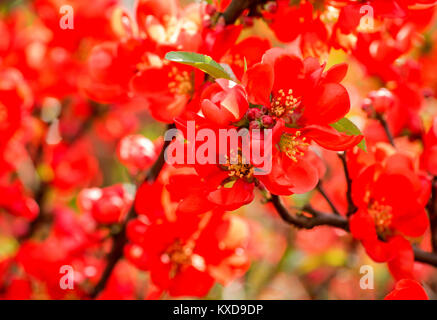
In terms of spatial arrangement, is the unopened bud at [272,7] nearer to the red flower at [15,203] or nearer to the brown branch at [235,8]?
the brown branch at [235,8]

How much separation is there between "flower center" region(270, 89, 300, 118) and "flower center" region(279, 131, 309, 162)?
0.11 ft

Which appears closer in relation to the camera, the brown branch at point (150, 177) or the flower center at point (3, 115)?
the brown branch at point (150, 177)

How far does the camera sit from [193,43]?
2.64 ft

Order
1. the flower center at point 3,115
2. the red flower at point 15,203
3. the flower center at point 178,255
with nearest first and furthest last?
the flower center at point 178,255, the flower center at point 3,115, the red flower at point 15,203

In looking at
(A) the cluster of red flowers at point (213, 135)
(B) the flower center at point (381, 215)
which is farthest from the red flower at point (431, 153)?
(B) the flower center at point (381, 215)

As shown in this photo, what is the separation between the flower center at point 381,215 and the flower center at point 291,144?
269mm

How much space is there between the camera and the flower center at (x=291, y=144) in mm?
722

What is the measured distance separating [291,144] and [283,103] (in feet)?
0.20

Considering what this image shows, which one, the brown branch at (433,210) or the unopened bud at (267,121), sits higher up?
the unopened bud at (267,121)

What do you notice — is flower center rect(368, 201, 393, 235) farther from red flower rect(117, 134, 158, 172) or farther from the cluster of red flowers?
red flower rect(117, 134, 158, 172)

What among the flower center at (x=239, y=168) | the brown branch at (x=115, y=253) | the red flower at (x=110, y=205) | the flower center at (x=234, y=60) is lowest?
the brown branch at (x=115, y=253)

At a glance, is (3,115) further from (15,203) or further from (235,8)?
(235,8)
